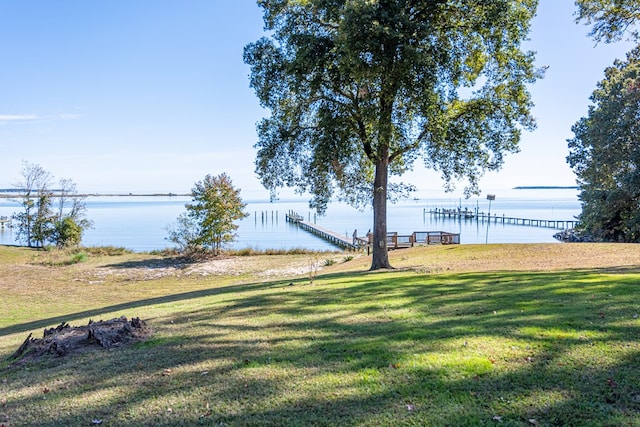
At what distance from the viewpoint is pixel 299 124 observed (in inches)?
610

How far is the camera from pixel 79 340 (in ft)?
19.1

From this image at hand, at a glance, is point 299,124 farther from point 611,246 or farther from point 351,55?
point 611,246

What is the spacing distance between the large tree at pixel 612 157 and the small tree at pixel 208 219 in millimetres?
23340

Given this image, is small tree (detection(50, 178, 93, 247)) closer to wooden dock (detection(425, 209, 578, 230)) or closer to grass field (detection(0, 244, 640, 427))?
grass field (detection(0, 244, 640, 427))

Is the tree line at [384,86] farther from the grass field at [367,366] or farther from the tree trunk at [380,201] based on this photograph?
the grass field at [367,366]

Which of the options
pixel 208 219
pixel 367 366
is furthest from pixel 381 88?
pixel 208 219

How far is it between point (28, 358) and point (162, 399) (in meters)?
2.84

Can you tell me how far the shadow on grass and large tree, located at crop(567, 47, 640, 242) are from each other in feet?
70.7

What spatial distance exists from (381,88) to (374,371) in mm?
10709

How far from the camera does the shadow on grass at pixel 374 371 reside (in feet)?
11.4

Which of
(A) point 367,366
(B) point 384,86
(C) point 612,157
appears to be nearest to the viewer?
(A) point 367,366

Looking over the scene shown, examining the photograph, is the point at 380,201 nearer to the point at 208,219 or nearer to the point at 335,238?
the point at 208,219

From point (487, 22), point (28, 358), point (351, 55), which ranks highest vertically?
point (487, 22)

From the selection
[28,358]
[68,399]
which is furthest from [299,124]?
[68,399]
